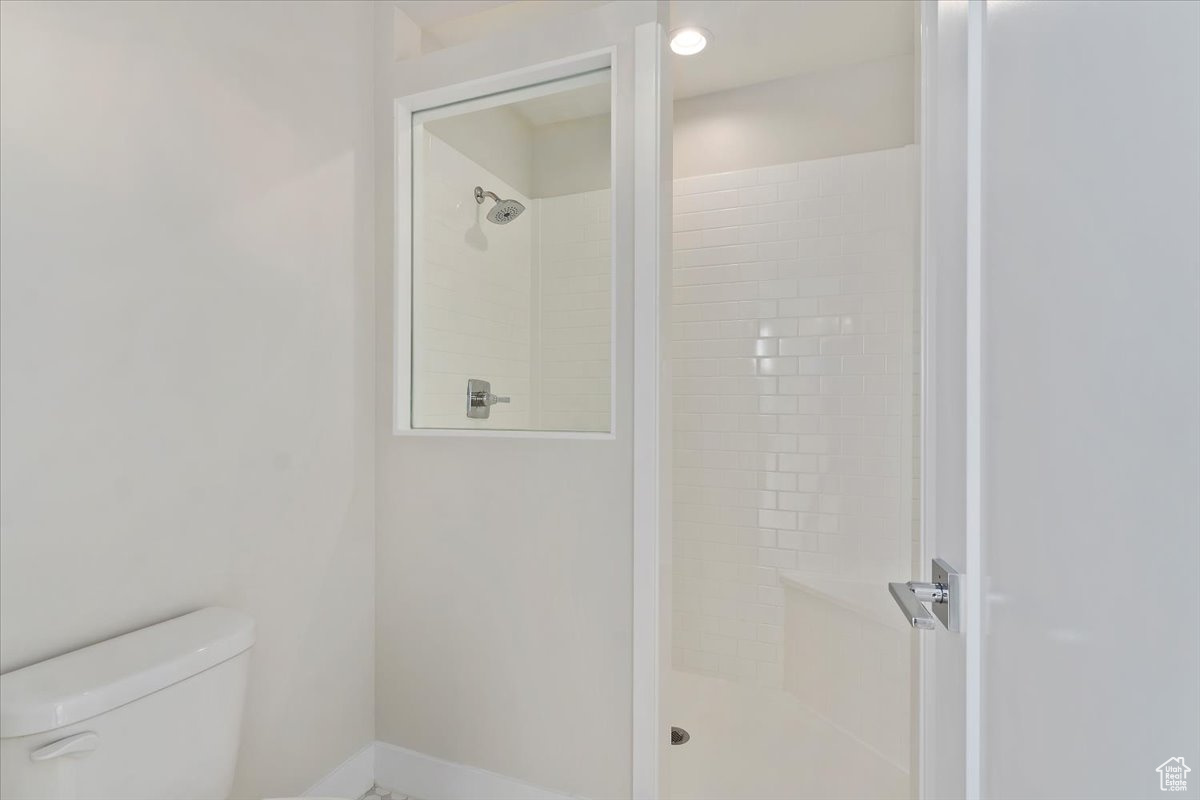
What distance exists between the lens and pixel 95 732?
0.93 m

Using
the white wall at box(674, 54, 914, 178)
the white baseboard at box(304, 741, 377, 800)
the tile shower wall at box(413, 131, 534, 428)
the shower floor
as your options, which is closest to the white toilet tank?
the white baseboard at box(304, 741, 377, 800)

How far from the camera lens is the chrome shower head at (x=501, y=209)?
167cm

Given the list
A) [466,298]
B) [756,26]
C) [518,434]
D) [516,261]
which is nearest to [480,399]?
[518,434]

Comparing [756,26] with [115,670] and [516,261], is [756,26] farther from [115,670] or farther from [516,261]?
[115,670]

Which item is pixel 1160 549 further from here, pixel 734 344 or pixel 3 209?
pixel 734 344

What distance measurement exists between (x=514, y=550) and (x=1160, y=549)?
1.48 m

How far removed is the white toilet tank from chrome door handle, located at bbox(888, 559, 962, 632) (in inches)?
46.6

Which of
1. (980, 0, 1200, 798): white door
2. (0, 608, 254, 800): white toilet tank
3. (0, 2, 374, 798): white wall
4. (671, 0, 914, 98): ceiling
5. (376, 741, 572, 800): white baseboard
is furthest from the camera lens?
(671, 0, 914, 98): ceiling

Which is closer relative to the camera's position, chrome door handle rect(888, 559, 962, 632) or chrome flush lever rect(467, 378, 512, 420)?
chrome door handle rect(888, 559, 962, 632)

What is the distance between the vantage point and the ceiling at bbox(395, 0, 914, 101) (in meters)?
1.87

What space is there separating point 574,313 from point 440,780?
139 centimetres

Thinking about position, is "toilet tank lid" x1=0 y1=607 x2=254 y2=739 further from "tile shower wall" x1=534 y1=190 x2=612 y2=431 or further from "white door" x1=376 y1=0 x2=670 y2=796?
"tile shower wall" x1=534 y1=190 x2=612 y2=431

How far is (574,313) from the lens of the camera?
5.24 feet

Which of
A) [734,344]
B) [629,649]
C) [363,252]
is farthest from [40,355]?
[734,344]
